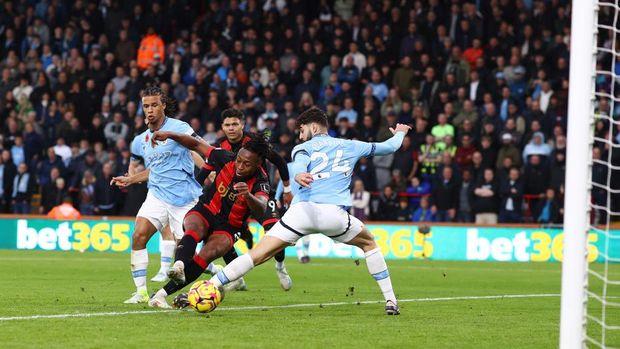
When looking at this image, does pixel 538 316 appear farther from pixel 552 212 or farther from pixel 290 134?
pixel 290 134

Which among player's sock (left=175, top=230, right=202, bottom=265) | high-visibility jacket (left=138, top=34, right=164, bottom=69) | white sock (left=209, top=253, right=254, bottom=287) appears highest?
high-visibility jacket (left=138, top=34, right=164, bottom=69)

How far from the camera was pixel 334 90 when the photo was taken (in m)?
27.8

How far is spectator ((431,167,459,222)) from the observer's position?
2497 centimetres

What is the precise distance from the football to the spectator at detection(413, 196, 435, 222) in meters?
15.2

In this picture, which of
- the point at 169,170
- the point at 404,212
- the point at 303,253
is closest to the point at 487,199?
the point at 404,212

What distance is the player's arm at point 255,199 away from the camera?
34.5ft

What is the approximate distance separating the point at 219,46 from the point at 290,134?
Answer: 5389mm

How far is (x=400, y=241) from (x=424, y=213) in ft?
3.04

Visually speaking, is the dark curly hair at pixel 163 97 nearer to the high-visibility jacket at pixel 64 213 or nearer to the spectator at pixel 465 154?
the spectator at pixel 465 154

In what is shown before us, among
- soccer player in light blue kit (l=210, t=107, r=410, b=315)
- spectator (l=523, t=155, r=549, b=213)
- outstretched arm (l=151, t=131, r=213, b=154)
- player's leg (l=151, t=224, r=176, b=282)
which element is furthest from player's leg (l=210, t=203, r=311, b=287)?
spectator (l=523, t=155, r=549, b=213)

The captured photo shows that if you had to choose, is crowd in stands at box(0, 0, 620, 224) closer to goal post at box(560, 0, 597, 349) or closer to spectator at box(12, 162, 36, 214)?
spectator at box(12, 162, 36, 214)

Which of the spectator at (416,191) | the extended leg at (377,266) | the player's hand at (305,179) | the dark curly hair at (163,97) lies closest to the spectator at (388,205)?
the spectator at (416,191)

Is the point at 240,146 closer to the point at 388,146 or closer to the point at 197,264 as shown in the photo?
the point at 197,264

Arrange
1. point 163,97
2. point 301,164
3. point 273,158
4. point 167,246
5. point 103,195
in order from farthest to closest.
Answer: point 103,195 < point 167,246 < point 163,97 < point 273,158 < point 301,164
